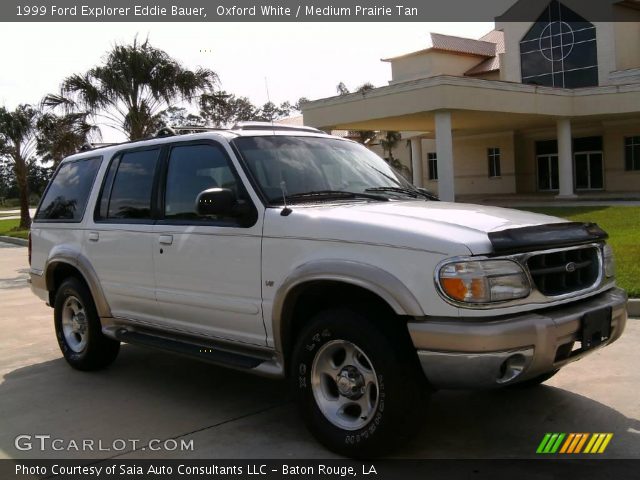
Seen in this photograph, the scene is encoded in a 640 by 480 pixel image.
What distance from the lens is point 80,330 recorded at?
6227 mm

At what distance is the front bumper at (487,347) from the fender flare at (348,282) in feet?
0.44

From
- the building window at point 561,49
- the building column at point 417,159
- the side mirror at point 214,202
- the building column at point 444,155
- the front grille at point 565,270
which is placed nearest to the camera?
the front grille at point 565,270

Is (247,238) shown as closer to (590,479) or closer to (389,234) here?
(389,234)

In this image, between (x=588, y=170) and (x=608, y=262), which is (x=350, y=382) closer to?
(x=608, y=262)

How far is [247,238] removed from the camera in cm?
437

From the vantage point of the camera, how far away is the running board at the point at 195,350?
14.4 ft

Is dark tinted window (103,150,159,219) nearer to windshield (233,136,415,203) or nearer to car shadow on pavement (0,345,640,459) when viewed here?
windshield (233,136,415,203)

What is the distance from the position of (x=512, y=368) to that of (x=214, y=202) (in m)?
2.09

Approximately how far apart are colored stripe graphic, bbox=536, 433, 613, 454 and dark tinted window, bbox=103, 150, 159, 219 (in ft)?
11.0

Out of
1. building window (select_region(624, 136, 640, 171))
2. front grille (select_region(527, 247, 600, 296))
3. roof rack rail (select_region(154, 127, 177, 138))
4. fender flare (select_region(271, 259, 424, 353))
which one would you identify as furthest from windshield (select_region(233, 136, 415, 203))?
building window (select_region(624, 136, 640, 171))

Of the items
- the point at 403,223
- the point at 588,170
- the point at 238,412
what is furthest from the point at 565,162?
the point at 403,223

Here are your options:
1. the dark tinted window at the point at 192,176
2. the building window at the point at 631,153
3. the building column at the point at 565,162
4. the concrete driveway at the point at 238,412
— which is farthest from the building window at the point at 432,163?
the dark tinted window at the point at 192,176

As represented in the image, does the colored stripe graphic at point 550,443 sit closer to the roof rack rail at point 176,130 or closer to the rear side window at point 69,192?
the roof rack rail at point 176,130

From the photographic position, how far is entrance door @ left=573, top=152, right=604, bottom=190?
33.6 m
